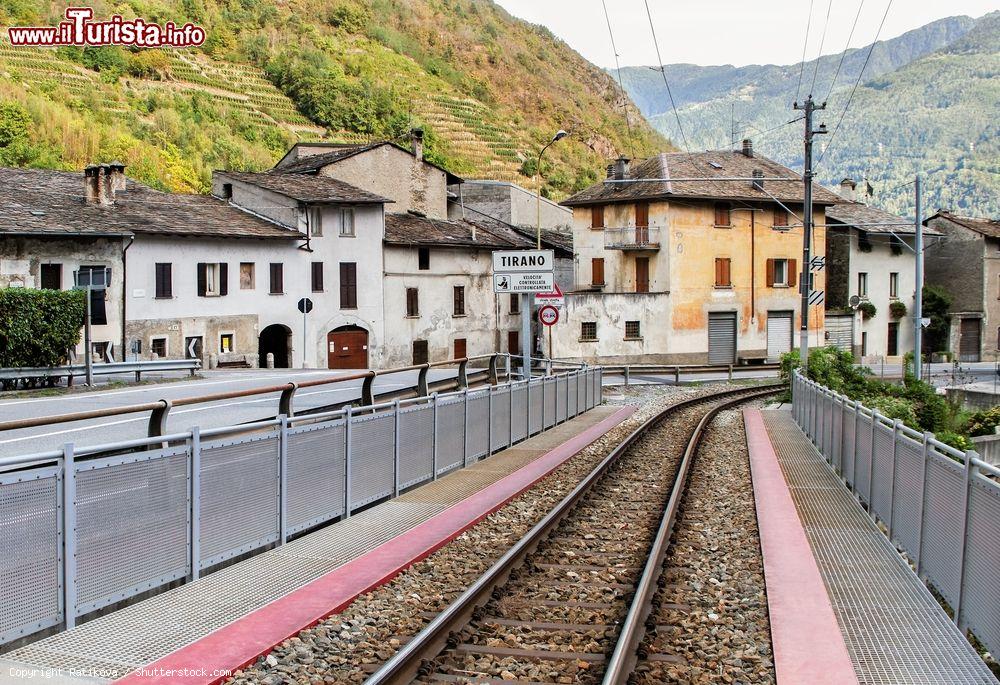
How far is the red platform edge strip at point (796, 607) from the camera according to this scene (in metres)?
6.89

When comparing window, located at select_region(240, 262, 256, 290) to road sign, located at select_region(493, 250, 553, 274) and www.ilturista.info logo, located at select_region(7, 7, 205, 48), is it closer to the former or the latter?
road sign, located at select_region(493, 250, 553, 274)

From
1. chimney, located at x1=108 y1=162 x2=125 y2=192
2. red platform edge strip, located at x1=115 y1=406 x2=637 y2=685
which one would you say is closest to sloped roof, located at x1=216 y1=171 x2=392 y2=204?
chimney, located at x1=108 y1=162 x2=125 y2=192

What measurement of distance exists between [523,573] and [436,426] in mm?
5277

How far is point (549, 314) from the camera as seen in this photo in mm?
25672

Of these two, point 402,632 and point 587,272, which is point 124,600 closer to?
point 402,632

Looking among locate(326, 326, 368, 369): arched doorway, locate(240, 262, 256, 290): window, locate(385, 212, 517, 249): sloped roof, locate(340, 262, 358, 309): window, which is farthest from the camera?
locate(385, 212, 517, 249): sloped roof

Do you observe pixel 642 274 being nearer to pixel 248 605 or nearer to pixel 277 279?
pixel 277 279

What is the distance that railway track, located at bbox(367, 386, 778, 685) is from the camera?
6.96m

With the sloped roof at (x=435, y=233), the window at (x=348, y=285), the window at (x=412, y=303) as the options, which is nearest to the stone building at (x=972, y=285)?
the sloped roof at (x=435, y=233)

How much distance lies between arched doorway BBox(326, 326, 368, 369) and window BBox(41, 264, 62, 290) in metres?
14.0

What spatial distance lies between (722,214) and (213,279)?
93.6ft

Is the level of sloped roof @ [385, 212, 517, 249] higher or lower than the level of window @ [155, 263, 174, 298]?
higher

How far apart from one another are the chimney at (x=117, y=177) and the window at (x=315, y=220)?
8.29 meters

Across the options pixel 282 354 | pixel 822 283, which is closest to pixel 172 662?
pixel 282 354
